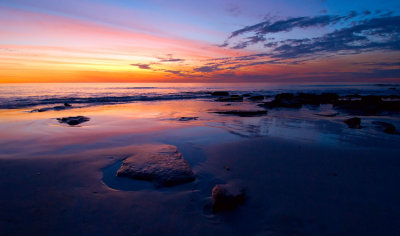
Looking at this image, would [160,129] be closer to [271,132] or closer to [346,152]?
[271,132]

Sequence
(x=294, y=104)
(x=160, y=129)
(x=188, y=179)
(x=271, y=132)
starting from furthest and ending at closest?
(x=294, y=104) → (x=160, y=129) → (x=271, y=132) → (x=188, y=179)

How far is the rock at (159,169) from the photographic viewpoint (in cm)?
325

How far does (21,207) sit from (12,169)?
1589 millimetres

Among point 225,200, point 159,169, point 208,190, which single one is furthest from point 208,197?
point 159,169

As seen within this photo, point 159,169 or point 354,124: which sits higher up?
point 354,124

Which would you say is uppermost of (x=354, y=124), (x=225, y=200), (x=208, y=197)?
(x=354, y=124)

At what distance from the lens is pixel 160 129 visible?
7168 mm

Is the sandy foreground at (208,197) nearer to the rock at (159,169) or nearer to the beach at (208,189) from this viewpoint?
the beach at (208,189)

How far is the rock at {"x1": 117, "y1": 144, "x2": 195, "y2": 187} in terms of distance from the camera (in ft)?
10.7

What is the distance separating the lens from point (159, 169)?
3.52m

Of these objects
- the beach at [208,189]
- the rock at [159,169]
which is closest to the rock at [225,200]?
the beach at [208,189]

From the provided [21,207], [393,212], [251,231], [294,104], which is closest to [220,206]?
[251,231]

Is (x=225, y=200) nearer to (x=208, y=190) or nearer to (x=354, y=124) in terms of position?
(x=208, y=190)

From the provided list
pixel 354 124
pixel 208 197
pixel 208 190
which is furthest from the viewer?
pixel 354 124
